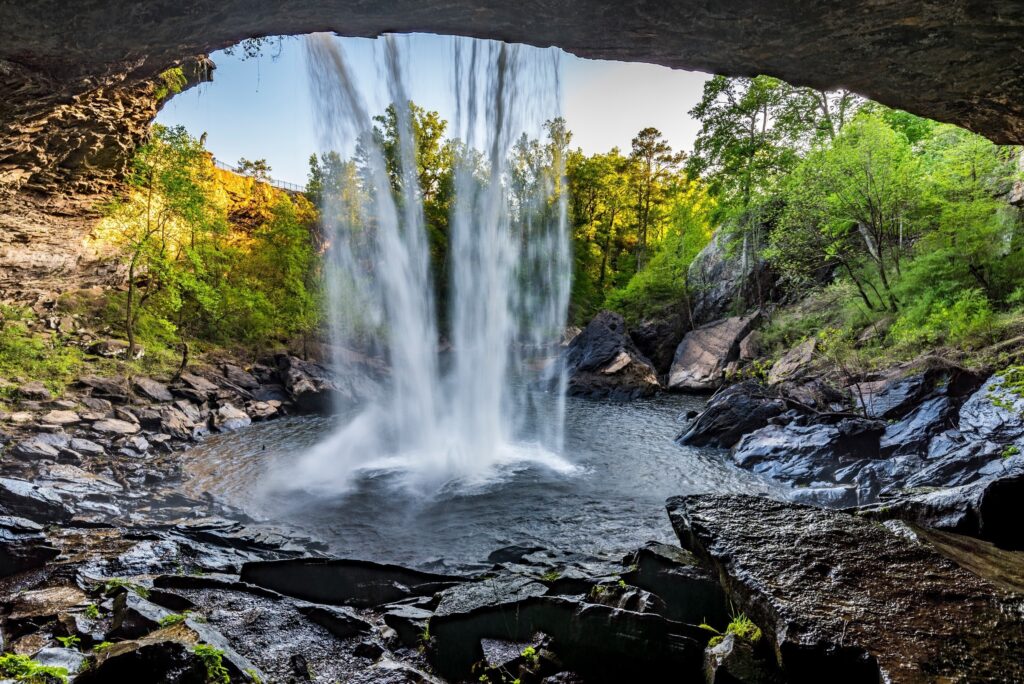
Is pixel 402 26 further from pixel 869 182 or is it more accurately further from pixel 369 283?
pixel 369 283

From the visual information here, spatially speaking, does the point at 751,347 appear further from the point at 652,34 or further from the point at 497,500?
the point at 652,34

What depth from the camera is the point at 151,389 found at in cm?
1550

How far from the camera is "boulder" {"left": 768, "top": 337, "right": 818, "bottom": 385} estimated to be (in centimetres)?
1459

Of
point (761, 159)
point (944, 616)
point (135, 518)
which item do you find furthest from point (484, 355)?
point (761, 159)

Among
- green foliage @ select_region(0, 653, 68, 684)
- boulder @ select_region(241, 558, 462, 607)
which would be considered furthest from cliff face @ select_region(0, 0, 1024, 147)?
boulder @ select_region(241, 558, 462, 607)

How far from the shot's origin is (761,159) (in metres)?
22.6

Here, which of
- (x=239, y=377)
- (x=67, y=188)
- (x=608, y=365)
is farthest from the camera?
(x=608, y=365)

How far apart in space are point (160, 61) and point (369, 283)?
27904mm

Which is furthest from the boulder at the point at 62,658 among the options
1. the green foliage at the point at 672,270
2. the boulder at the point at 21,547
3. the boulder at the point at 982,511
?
the green foliage at the point at 672,270

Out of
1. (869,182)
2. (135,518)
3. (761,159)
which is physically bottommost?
(135,518)

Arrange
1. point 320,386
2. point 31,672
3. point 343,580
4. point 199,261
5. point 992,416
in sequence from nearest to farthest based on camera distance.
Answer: point 31,672, point 343,580, point 992,416, point 199,261, point 320,386

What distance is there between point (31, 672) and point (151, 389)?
1595 centimetres

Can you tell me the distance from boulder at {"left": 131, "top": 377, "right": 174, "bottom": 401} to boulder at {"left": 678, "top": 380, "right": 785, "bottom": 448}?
57.7ft

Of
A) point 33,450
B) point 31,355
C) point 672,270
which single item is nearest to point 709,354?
point 672,270
